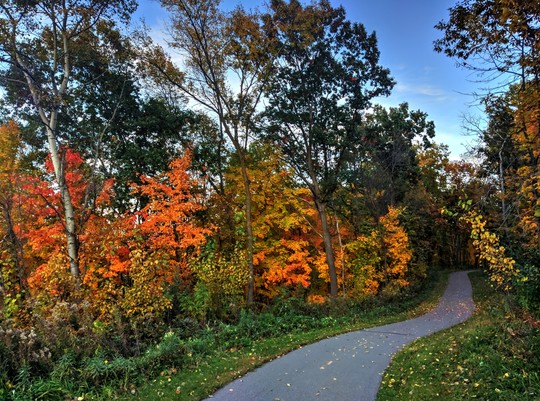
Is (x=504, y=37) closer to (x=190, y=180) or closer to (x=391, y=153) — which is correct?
(x=190, y=180)

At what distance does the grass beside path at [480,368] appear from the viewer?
4.51m

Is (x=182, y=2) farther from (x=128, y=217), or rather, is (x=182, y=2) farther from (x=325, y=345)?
(x=325, y=345)

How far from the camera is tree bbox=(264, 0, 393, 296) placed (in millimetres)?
15016

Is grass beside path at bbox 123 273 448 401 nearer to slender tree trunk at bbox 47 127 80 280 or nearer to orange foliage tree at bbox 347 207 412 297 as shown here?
slender tree trunk at bbox 47 127 80 280

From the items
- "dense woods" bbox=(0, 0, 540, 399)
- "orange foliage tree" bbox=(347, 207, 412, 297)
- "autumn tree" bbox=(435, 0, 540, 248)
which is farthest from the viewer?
"orange foliage tree" bbox=(347, 207, 412, 297)

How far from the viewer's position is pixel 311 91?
52.8 feet

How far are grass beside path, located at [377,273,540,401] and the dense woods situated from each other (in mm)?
1162

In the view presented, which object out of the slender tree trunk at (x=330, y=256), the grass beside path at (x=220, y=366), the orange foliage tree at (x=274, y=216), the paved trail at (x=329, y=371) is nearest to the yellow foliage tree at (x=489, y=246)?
the paved trail at (x=329, y=371)

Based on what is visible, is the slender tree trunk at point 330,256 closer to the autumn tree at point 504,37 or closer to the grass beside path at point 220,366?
the grass beside path at point 220,366

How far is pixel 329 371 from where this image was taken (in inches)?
255

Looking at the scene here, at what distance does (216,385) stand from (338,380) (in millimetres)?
2178

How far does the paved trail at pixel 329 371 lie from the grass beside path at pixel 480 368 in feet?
1.34

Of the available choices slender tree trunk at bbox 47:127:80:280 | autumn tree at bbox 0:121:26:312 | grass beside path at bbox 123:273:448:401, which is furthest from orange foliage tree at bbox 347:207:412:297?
autumn tree at bbox 0:121:26:312

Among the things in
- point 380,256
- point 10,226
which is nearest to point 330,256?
point 380,256
